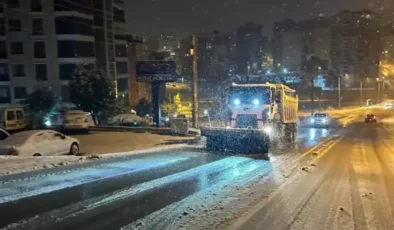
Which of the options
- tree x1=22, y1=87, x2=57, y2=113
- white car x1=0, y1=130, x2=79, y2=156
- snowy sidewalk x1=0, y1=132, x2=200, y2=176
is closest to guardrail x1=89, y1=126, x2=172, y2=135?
snowy sidewalk x1=0, y1=132, x2=200, y2=176

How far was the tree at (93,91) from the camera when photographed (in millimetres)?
48094

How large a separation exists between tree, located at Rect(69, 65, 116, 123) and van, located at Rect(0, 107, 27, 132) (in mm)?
12884

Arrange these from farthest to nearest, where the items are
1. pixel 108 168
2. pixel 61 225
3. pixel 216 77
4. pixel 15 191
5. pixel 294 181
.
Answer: pixel 216 77, pixel 108 168, pixel 294 181, pixel 15 191, pixel 61 225

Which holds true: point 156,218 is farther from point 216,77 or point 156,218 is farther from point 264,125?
point 216,77

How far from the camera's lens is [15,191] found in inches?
402

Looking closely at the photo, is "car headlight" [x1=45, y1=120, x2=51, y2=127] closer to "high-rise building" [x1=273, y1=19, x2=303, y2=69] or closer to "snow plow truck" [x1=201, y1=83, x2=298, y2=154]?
"snow plow truck" [x1=201, y1=83, x2=298, y2=154]

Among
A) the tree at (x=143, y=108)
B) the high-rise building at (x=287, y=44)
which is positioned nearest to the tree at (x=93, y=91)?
the tree at (x=143, y=108)

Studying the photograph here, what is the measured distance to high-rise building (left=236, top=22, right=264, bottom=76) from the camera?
340 feet

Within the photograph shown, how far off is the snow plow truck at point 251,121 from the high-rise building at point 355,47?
110338 mm

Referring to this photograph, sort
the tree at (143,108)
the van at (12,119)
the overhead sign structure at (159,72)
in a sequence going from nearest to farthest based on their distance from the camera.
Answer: the van at (12,119)
the overhead sign structure at (159,72)
the tree at (143,108)

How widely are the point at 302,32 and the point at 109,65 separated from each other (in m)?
84.0

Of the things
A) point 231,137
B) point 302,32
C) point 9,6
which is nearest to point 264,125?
point 231,137

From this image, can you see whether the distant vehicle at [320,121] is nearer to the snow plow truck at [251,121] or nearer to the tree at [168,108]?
the tree at [168,108]

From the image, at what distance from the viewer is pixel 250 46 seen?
109250 mm
